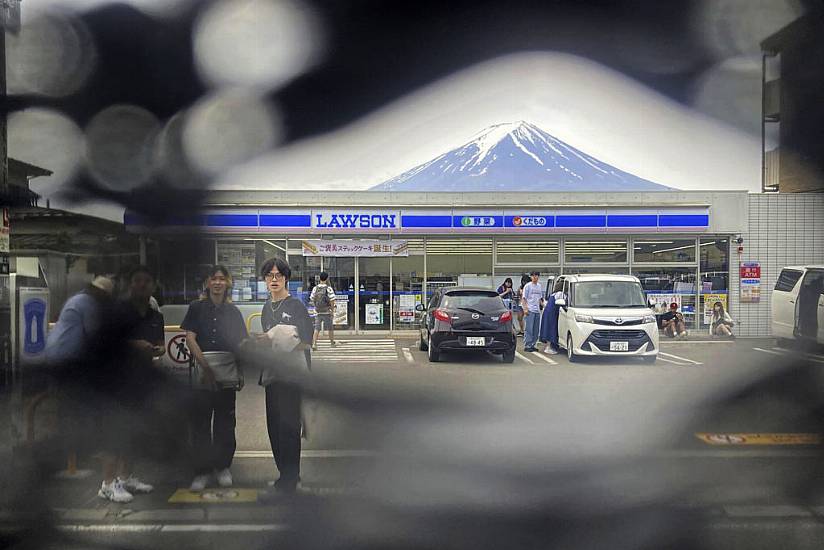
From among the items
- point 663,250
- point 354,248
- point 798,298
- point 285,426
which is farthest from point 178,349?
point 798,298

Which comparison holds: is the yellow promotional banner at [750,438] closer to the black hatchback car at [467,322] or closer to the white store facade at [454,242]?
the white store facade at [454,242]

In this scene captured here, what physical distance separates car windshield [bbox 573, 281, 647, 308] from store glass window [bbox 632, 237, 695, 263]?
0.31ft

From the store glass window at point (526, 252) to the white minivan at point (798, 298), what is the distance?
62 cm

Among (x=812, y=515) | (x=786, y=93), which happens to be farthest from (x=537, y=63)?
(x=812, y=515)

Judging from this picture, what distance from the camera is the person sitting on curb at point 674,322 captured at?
5.11 feet

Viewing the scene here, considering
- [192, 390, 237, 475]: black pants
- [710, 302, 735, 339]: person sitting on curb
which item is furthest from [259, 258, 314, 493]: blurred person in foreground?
[710, 302, 735, 339]: person sitting on curb

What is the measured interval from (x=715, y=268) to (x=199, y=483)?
5.43 ft

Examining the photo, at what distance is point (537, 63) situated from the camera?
5.41 ft

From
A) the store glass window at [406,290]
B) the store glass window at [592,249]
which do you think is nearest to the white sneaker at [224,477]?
the store glass window at [406,290]

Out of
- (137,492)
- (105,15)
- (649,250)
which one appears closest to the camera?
(649,250)

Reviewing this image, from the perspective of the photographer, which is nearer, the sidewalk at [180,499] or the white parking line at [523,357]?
the white parking line at [523,357]

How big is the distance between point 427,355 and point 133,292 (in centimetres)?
86

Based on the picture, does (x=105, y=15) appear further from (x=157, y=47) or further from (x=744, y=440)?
(x=744, y=440)

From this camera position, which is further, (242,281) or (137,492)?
(137,492)
